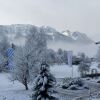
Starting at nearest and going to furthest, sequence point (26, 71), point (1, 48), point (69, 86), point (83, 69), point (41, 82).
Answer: point (41, 82)
point (26, 71)
point (69, 86)
point (83, 69)
point (1, 48)

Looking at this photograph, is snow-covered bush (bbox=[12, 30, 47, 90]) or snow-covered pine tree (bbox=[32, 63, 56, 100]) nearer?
snow-covered pine tree (bbox=[32, 63, 56, 100])

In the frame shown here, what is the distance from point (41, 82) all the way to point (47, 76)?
2.07 feet

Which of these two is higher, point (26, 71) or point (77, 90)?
point (26, 71)

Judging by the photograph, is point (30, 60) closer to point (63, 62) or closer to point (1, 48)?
point (1, 48)

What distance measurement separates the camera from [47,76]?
70.3 ft

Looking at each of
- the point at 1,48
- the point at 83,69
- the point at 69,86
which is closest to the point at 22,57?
the point at 69,86

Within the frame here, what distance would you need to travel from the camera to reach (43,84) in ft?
70.4

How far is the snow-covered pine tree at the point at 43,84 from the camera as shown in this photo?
21250mm

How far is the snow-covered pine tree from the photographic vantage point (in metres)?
21.2

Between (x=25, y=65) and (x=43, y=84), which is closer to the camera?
(x=43, y=84)

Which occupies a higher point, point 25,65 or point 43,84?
point 25,65

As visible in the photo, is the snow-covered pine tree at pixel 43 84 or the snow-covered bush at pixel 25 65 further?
the snow-covered bush at pixel 25 65

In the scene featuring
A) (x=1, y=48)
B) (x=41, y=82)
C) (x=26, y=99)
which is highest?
(x=1, y=48)

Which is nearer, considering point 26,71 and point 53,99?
point 53,99
